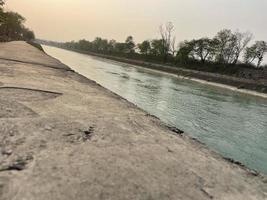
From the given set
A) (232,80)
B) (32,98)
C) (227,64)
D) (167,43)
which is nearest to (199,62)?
(227,64)

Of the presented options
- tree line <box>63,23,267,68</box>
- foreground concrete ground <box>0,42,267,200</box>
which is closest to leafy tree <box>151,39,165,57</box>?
tree line <box>63,23,267,68</box>

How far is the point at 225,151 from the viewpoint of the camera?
Result: 11.2 m

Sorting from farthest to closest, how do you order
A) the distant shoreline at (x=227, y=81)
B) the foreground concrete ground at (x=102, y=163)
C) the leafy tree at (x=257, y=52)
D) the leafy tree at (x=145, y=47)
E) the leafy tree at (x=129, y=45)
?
the leafy tree at (x=129, y=45) → the leafy tree at (x=145, y=47) → the leafy tree at (x=257, y=52) → the distant shoreline at (x=227, y=81) → the foreground concrete ground at (x=102, y=163)

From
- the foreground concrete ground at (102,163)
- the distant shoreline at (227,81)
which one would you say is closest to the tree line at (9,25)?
the distant shoreline at (227,81)

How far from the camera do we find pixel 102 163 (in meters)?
3.64

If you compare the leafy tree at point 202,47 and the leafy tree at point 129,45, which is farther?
the leafy tree at point 129,45

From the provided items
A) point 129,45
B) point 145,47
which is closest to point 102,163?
point 145,47

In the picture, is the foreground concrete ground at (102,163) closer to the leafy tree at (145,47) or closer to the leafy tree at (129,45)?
the leafy tree at (145,47)

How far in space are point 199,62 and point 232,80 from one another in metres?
26.7

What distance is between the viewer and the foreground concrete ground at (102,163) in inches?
119

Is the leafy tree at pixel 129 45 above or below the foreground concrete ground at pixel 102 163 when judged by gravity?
below

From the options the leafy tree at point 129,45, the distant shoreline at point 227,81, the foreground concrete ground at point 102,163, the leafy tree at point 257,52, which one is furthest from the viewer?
the leafy tree at point 129,45

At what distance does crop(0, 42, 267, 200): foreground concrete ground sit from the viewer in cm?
302

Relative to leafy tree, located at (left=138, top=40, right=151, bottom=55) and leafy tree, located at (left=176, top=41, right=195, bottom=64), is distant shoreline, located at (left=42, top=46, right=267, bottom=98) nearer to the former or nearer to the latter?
leafy tree, located at (left=176, top=41, right=195, bottom=64)
